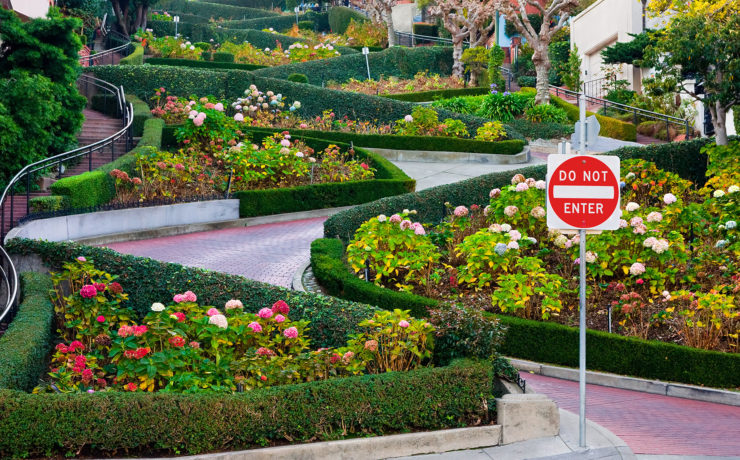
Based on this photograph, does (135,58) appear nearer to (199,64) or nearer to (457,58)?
(199,64)

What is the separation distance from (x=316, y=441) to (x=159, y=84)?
65.9ft

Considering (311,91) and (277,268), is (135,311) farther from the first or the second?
(311,91)

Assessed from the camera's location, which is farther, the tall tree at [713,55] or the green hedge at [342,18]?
the green hedge at [342,18]

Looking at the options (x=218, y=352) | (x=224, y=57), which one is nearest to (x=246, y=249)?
(x=218, y=352)

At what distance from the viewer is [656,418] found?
8.37m

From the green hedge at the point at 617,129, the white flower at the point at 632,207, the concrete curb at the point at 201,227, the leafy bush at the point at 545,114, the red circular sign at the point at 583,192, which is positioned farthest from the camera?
the leafy bush at the point at 545,114

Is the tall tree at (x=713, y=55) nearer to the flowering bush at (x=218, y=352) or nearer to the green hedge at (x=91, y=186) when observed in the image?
the green hedge at (x=91, y=186)

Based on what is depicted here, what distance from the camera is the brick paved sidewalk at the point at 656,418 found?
758cm

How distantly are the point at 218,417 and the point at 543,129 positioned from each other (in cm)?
2113

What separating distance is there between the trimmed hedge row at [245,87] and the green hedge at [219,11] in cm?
3946

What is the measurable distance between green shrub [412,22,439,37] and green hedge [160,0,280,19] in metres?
16.3

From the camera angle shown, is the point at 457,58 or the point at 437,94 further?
the point at 457,58

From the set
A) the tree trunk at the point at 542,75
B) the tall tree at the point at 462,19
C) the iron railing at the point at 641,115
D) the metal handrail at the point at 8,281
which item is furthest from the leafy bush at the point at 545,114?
the metal handrail at the point at 8,281

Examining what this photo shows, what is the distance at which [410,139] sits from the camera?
23.5 metres
